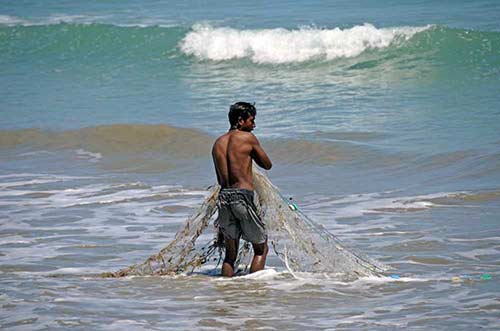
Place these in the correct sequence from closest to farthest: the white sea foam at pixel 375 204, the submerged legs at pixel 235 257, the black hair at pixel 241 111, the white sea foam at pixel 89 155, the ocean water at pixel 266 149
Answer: the ocean water at pixel 266 149 < the black hair at pixel 241 111 < the submerged legs at pixel 235 257 < the white sea foam at pixel 375 204 < the white sea foam at pixel 89 155

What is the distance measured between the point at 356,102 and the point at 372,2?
9.91 meters

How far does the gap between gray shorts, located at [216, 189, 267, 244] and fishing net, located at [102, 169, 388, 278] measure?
4.4 inches

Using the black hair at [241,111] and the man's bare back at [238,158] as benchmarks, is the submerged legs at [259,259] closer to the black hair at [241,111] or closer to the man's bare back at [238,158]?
the man's bare back at [238,158]

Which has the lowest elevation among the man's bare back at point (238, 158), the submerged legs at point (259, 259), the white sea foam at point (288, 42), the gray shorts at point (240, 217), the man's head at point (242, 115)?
the submerged legs at point (259, 259)

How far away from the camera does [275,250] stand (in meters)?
7.29

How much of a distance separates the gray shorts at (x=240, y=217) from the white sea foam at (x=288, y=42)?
1337cm

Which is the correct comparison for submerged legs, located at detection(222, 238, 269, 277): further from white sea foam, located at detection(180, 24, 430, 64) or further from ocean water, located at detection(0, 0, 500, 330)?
white sea foam, located at detection(180, 24, 430, 64)

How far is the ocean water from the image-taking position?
6504 mm

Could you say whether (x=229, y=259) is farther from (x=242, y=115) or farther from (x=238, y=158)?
(x=242, y=115)

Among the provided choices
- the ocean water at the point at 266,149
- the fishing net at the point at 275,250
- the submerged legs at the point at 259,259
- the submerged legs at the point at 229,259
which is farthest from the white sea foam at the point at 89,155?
the submerged legs at the point at 259,259

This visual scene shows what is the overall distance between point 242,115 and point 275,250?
3.47 ft

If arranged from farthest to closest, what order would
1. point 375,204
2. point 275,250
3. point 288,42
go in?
1. point 288,42
2. point 375,204
3. point 275,250

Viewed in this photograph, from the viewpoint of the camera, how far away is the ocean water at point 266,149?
256 inches

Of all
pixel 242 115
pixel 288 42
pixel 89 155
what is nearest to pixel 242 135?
pixel 242 115
